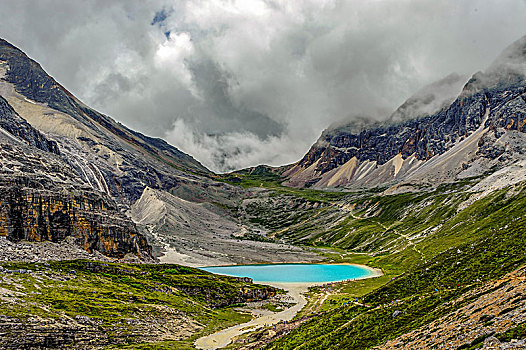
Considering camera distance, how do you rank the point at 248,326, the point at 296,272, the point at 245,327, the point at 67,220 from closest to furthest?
the point at 245,327 < the point at 248,326 < the point at 67,220 < the point at 296,272

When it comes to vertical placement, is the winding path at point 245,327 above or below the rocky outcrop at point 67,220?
below

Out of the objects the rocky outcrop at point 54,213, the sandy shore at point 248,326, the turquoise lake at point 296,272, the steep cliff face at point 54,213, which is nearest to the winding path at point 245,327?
the sandy shore at point 248,326

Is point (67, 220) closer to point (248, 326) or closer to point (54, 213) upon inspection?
point (54, 213)

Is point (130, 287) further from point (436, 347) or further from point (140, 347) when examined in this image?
point (436, 347)

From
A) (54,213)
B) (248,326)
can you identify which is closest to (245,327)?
(248,326)

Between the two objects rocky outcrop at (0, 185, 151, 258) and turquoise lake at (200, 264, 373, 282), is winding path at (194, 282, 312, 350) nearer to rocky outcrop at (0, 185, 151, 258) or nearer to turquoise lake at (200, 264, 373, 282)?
turquoise lake at (200, 264, 373, 282)

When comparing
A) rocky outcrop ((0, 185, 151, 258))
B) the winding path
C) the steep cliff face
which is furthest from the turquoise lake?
rocky outcrop ((0, 185, 151, 258))

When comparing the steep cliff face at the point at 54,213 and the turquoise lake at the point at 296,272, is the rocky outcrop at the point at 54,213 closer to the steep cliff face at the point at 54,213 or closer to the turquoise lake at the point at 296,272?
the steep cliff face at the point at 54,213

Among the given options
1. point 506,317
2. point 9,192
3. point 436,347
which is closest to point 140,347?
point 436,347
